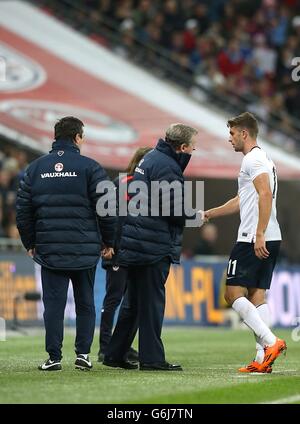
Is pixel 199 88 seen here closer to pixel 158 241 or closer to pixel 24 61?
pixel 24 61

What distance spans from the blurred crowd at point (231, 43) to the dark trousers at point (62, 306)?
15637 millimetres

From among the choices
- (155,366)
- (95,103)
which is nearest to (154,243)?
(155,366)

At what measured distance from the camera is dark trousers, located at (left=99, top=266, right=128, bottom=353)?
12320 mm

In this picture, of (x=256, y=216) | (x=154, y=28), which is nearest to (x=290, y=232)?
(x=154, y=28)

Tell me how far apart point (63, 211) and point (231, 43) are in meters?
17.8

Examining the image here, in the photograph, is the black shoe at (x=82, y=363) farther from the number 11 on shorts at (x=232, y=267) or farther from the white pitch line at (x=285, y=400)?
the white pitch line at (x=285, y=400)

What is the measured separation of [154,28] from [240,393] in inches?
782

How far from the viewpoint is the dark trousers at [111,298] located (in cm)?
1232

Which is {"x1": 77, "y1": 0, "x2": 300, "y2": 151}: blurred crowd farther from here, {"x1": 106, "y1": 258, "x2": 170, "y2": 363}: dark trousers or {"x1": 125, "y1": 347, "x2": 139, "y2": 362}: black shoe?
{"x1": 106, "y1": 258, "x2": 170, "y2": 363}: dark trousers

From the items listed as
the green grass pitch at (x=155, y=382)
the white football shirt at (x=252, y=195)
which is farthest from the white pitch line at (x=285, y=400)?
the white football shirt at (x=252, y=195)

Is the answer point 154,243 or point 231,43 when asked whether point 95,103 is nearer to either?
point 231,43
